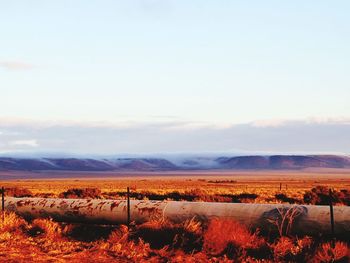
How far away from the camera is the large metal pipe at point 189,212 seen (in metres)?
12.2

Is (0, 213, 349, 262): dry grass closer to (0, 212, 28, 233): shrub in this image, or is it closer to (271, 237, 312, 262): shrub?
(271, 237, 312, 262): shrub

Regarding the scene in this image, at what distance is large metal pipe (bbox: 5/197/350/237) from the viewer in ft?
40.1

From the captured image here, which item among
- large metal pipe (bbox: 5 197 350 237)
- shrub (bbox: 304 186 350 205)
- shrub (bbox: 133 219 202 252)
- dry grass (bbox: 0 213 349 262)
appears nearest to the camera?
dry grass (bbox: 0 213 349 262)

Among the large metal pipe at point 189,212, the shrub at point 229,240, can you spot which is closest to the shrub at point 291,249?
the large metal pipe at point 189,212

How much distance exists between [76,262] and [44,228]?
4.48m

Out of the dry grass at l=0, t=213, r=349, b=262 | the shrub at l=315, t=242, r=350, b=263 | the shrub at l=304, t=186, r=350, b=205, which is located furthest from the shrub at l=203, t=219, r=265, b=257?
the shrub at l=304, t=186, r=350, b=205

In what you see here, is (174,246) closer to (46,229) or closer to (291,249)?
(291,249)

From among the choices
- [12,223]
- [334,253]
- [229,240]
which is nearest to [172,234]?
[229,240]

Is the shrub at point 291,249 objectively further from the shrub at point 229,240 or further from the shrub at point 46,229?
the shrub at point 46,229

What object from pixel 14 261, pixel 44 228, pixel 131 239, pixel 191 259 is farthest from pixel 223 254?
pixel 44 228

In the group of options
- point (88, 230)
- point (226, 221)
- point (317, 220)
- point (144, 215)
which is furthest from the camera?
point (88, 230)

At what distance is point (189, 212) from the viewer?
46.3 ft

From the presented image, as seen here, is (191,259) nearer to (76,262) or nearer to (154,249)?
(154,249)

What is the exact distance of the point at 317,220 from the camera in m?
12.1
